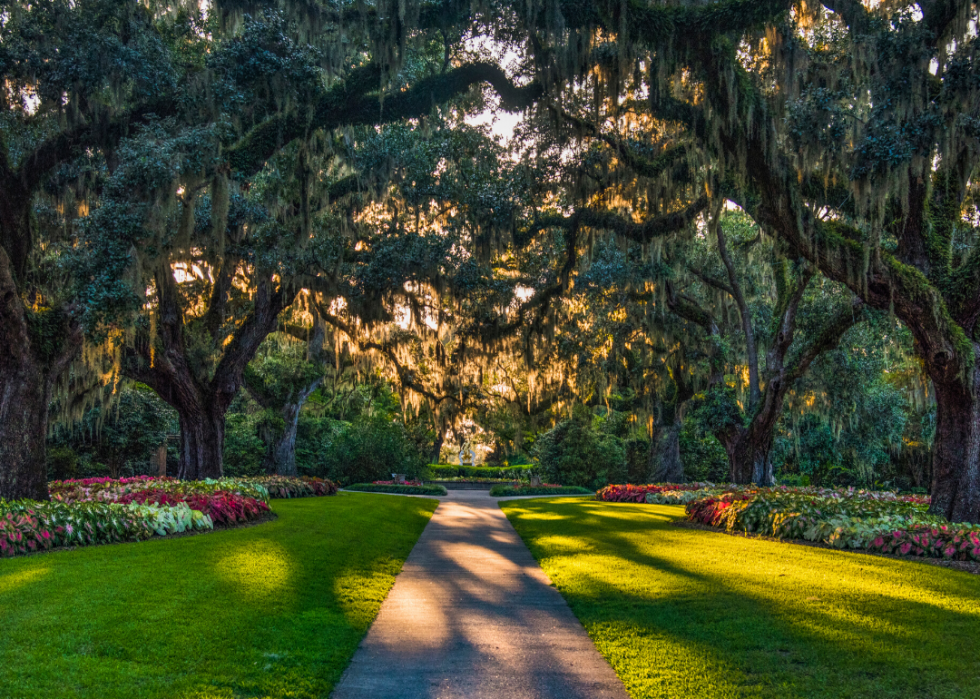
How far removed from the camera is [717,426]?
18.6 meters

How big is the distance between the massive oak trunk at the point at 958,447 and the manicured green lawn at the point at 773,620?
2.57 meters

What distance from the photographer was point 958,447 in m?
10.7

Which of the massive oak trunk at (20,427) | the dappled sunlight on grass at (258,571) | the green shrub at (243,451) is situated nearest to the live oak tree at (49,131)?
the massive oak trunk at (20,427)

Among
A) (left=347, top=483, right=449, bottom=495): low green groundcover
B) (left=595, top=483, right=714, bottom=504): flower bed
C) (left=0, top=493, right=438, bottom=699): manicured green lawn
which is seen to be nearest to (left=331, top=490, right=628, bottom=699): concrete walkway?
(left=0, top=493, right=438, bottom=699): manicured green lawn

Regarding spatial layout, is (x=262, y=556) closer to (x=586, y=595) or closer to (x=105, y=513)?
(x=105, y=513)

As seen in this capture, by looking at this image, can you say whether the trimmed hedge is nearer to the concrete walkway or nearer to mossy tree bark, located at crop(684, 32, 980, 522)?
mossy tree bark, located at crop(684, 32, 980, 522)

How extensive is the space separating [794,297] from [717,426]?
4134 millimetres

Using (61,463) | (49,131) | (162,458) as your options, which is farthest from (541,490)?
(49,131)

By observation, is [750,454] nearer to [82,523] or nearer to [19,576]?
[82,523]

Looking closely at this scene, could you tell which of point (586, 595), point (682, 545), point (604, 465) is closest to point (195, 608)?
point (586, 595)

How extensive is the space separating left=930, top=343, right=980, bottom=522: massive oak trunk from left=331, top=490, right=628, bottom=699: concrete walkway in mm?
6731

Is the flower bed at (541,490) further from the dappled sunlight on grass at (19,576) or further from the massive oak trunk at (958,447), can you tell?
the dappled sunlight on grass at (19,576)

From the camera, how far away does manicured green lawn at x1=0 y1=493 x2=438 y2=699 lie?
4.02 m

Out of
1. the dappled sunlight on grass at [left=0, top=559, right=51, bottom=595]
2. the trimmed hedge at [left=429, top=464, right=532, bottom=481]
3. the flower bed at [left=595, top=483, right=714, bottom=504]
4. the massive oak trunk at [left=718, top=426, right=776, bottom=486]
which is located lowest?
the trimmed hedge at [left=429, top=464, right=532, bottom=481]
